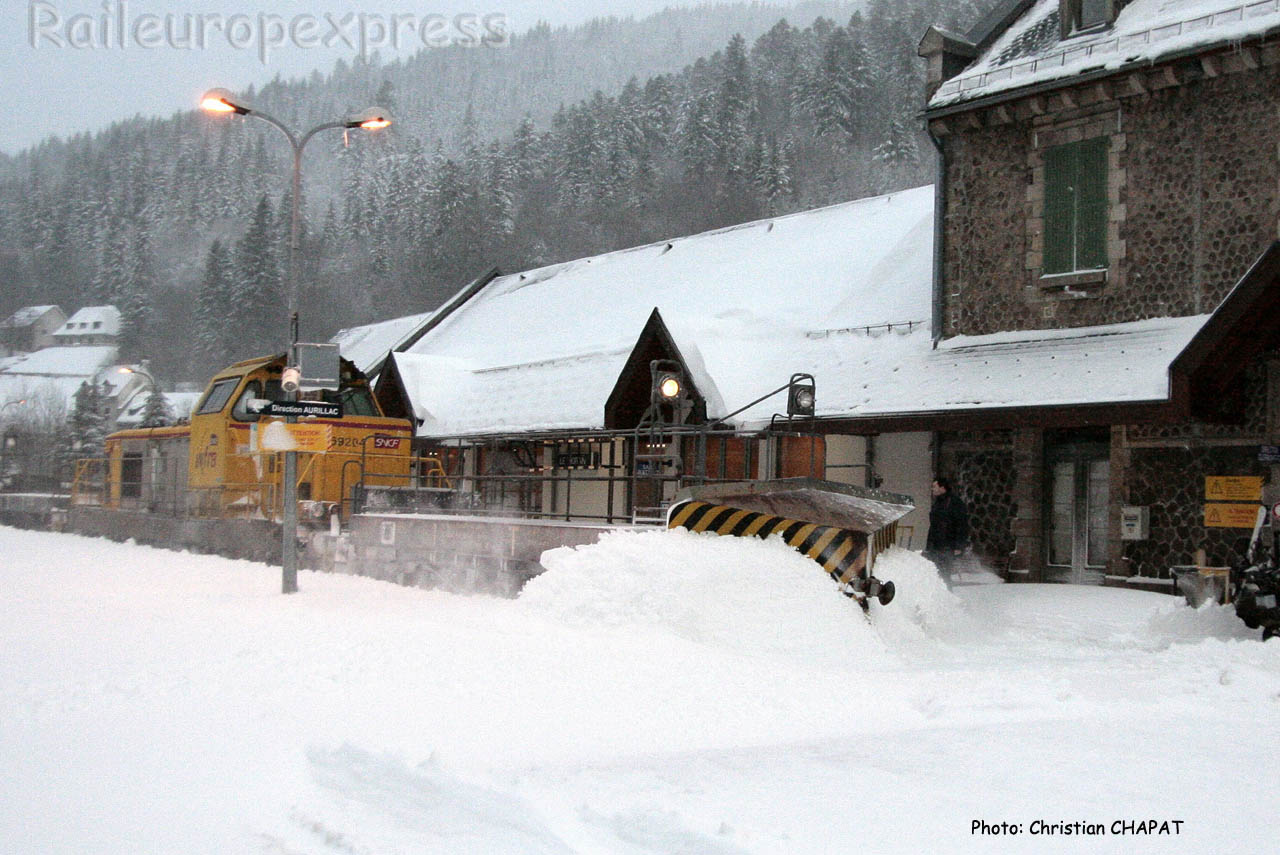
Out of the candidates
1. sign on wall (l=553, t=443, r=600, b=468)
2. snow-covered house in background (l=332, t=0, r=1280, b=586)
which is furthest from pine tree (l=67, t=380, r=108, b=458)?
snow-covered house in background (l=332, t=0, r=1280, b=586)

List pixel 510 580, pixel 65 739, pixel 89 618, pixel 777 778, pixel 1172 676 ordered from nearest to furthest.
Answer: pixel 777 778, pixel 65 739, pixel 1172 676, pixel 89 618, pixel 510 580

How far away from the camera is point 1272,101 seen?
602 inches

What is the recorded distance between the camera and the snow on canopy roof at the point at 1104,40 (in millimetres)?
15445

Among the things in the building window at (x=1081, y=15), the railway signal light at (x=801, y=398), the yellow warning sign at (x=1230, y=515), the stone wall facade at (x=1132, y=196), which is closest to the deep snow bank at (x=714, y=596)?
the railway signal light at (x=801, y=398)

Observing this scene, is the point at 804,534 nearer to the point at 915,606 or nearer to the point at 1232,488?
the point at 915,606

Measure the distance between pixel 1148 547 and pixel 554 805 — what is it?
40.9 ft

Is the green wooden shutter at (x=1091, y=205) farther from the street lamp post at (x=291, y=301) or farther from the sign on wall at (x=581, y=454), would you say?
the sign on wall at (x=581, y=454)

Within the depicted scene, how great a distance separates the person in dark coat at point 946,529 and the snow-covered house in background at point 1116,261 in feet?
3.74

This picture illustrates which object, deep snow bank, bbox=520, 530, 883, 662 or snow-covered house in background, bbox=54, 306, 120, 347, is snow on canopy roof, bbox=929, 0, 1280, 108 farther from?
snow-covered house in background, bbox=54, 306, 120, 347

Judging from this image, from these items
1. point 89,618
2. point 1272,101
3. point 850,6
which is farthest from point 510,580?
point 850,6

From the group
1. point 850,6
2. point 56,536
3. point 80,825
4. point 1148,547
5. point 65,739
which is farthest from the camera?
point 850,6

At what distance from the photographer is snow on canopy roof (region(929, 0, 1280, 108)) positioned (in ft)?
50.7

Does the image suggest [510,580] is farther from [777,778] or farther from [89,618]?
[777,778]

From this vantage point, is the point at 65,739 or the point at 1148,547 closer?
the point at 65,739
